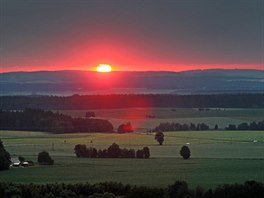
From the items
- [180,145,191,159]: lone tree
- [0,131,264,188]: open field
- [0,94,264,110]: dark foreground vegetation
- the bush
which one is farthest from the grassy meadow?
[0,94,264,110]: dark foreground vegetation

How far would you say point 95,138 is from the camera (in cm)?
3228

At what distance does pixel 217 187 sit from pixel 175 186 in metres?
1.24

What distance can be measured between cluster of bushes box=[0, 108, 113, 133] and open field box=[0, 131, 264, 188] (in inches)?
40.9

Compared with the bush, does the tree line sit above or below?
above

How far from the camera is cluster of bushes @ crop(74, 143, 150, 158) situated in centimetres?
2909

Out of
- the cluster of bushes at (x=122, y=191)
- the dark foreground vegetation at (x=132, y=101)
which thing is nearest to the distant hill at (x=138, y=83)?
the dark foreground vegetation at (x=132, y=101)

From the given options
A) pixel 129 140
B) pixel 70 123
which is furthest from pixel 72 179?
pixel 70 123

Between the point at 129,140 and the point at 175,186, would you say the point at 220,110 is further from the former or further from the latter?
the point at 175,186

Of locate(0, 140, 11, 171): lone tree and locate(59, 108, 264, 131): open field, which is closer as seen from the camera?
locate(0, 140, 11, 171): lone tree

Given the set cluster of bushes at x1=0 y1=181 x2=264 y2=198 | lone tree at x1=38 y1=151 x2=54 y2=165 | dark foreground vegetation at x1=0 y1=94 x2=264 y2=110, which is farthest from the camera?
dark foreground vegetation at x1=0 y1=94 x2=264 y2=110

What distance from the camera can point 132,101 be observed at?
48.5 meters

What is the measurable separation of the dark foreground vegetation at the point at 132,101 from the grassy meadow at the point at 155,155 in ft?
11.1

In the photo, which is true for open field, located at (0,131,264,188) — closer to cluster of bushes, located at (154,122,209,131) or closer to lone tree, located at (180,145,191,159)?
lone tree, located at (180,145,191,159)

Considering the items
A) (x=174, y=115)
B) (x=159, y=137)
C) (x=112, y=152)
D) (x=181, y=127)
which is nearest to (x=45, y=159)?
(x=112, y=152)
